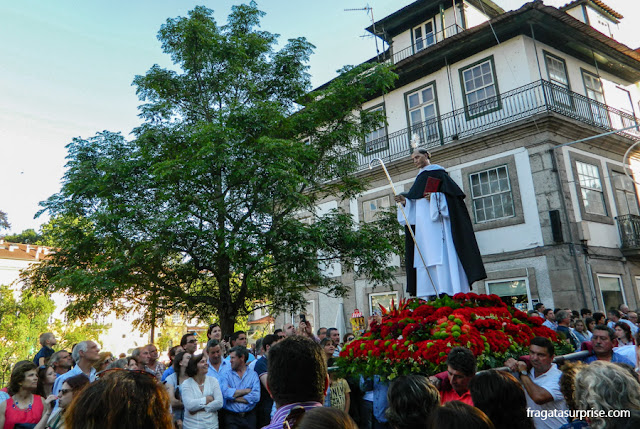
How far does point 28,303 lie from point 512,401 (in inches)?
1028

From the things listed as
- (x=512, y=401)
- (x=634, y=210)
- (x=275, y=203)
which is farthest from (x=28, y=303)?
(x=634, y=210)

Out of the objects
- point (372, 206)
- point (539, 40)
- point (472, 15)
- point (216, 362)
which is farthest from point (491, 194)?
point (216, 362)

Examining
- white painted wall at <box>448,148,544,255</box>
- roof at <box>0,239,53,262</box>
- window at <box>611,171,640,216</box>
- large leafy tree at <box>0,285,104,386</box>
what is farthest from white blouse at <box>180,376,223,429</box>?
roof at <box>0,239,53,262</box>

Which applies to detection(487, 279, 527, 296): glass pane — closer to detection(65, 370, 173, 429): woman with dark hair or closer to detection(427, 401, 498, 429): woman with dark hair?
detection(427, 401, 498, 429): woman with dark hair

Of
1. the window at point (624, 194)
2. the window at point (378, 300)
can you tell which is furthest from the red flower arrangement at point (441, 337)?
the window at point (624, 194)

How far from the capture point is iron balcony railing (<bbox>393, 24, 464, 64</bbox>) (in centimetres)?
1917

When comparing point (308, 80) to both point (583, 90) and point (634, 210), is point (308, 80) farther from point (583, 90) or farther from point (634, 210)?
point (634, 210)

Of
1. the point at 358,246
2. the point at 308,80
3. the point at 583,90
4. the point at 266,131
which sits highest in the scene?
the point at 583,90

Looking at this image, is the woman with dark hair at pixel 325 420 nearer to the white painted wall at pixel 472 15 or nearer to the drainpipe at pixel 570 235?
the drainpipe at pixel 570 235

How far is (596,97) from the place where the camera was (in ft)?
62.8

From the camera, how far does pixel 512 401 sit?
9.53ft

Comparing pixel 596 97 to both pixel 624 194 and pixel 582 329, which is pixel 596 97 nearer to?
pixel 624 194

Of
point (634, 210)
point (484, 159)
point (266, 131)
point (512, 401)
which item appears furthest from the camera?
point (634, 210)

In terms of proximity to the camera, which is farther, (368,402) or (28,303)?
(28,303)
